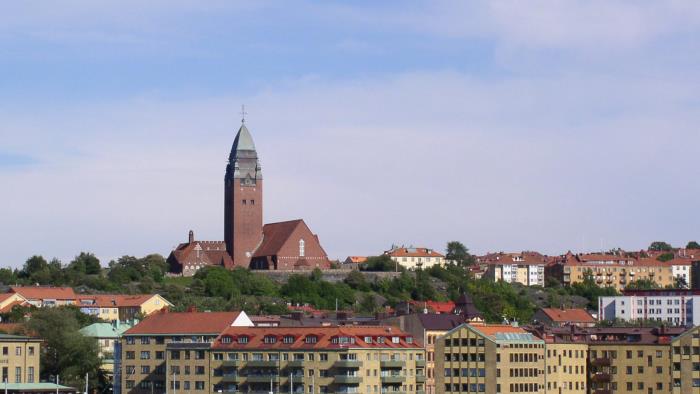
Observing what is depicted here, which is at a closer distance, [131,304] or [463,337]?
[463,337]

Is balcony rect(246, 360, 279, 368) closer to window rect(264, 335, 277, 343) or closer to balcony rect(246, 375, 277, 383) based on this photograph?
balcony rect(246, 375, 277, 383)

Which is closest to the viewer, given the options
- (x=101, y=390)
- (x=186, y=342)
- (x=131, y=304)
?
(x=186, y=342)

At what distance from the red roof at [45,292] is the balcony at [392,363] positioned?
6696 centimetres

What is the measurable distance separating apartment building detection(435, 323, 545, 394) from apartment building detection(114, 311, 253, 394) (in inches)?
667

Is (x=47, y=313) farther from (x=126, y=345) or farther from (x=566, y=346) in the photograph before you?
(x=566, y=346)

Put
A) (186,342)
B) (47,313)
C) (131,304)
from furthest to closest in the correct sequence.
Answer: (131,304), (47,313), (186,342)

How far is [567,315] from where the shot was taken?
186375mm

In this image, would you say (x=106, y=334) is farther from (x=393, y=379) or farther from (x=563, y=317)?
(x=563, y=317)

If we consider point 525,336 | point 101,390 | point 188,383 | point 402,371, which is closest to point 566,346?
point 525,336

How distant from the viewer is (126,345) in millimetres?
130125

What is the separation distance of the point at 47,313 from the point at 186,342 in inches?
925

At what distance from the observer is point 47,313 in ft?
479

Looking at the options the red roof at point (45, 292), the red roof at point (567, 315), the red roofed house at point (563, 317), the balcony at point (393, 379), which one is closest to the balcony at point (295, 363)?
the balcony at point (393, 379)

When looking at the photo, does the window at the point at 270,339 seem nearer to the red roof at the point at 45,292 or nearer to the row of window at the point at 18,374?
the row of window at the point at 18,374
